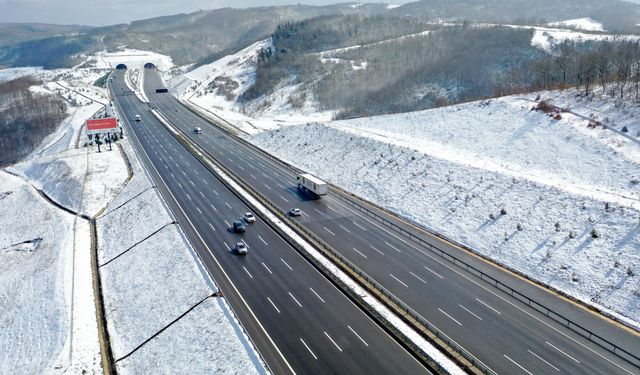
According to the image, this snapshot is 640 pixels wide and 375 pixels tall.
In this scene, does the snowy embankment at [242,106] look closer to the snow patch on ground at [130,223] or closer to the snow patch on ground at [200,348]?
the snow patch on ground at [130,223]

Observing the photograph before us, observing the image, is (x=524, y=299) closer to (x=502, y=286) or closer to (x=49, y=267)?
(x=502, y=286)

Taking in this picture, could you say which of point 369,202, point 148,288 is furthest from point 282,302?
point 369,202

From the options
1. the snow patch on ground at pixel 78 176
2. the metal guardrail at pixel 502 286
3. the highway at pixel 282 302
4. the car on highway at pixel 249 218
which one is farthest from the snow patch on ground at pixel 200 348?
the snow patch on ground at pixel 78 176

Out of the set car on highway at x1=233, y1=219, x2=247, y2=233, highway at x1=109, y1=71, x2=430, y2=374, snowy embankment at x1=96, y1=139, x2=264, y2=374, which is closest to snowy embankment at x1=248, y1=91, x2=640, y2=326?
highway at x1=109, y1=71, x2=430, y2=374

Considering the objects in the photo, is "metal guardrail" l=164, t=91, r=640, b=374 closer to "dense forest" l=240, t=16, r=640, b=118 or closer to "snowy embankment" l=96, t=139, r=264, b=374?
"snowy embankment" l=96, t=139, r=264, b=374

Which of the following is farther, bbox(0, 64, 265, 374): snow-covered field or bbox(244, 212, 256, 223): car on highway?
bbox(244, 212, 256, 223): car on highway

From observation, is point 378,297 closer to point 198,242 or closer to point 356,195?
point 198,242
